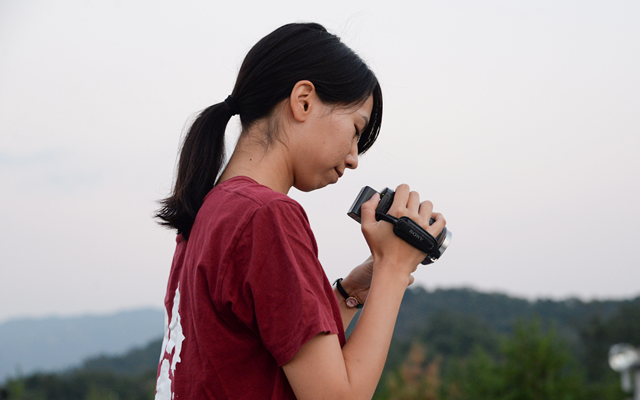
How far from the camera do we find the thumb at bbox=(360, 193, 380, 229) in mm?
1285

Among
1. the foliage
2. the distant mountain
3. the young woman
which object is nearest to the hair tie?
the young woman

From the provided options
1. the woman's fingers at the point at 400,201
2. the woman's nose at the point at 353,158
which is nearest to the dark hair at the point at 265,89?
the woman's nose at the point at 353,158

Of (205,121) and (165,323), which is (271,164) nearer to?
(205,121)

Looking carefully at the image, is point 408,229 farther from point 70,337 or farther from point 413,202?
point 70,337

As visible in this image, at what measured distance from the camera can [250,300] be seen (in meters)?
1.01

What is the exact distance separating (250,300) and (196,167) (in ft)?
1.39

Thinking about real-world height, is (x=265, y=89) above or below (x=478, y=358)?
above

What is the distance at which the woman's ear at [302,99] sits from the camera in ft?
4.08

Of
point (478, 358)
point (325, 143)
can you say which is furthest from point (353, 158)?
point (478, 358)

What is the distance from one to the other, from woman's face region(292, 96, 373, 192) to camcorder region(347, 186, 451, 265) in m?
0.10

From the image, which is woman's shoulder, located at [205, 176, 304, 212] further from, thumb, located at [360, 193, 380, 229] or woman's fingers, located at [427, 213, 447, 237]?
woman's fingers, located at [427, 213, 447, 237]

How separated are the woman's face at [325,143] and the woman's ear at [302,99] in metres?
0.01

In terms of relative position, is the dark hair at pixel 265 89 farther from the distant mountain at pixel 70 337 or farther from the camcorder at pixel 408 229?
the distant mountain at pixel 70 337

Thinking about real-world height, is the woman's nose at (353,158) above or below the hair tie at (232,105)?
below
